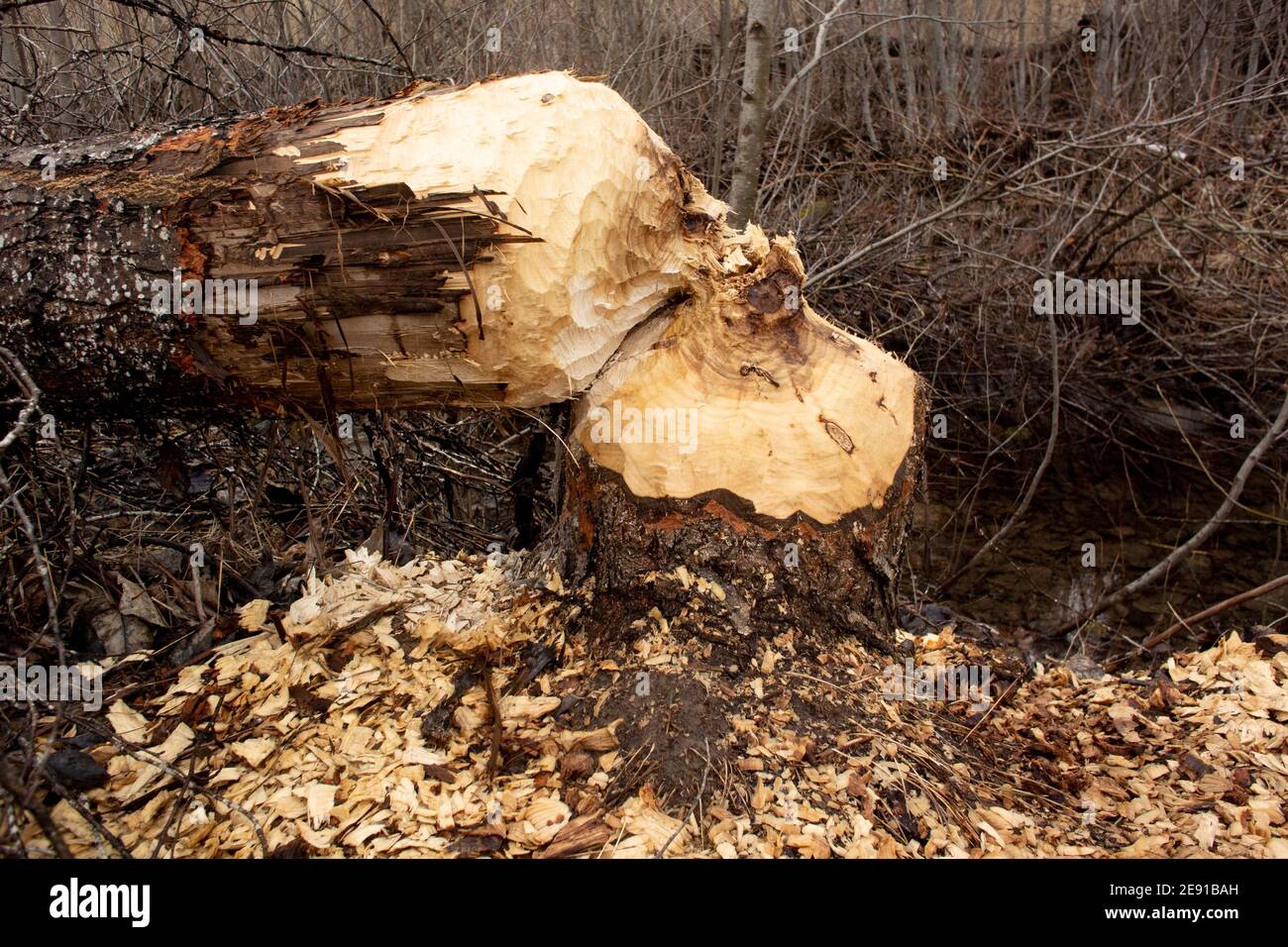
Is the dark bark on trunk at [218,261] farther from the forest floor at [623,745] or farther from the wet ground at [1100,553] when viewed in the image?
the wet ground at [1100,553]

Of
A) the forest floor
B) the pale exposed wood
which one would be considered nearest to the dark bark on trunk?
the pale exposed wood

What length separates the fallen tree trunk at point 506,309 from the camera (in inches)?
68.8

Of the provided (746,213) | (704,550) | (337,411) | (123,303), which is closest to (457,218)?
(337,411)

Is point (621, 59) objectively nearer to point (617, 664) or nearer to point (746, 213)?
point (746, 213)

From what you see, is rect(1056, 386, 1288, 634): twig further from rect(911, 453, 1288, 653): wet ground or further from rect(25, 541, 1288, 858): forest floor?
rect(25, 541, 1288, 858): forest floor

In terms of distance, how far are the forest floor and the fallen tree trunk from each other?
210 mm

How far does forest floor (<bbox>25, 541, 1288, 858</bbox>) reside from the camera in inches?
64.2

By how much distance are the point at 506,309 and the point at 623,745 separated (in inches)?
38.0

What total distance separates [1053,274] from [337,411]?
4.68 meters

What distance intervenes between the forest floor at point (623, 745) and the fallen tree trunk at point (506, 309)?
210 millimetres

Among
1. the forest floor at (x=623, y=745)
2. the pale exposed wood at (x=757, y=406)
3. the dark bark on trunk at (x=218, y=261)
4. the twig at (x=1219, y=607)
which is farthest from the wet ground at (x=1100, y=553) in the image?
the dark bark on trunk at (x=218, y=261)

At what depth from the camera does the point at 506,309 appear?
1.80m

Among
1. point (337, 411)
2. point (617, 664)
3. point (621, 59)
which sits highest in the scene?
point (621, 59)

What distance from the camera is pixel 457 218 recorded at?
1701mm
